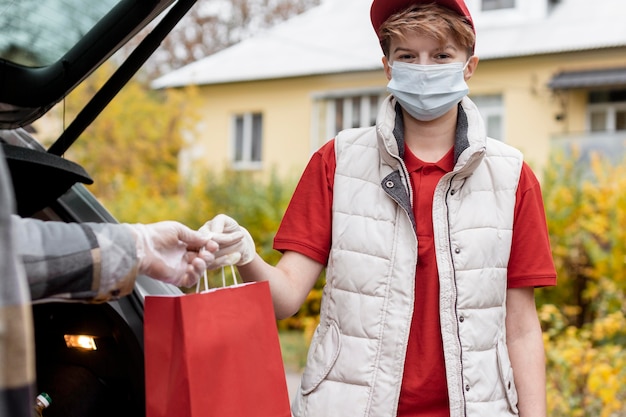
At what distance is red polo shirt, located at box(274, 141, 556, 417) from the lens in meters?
1.93

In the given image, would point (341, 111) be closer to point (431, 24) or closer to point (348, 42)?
point (348, 42)

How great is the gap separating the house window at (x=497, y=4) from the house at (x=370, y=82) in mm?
24

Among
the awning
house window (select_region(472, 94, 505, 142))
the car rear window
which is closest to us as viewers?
the car rear window

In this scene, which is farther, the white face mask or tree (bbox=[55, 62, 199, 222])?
tree (bbox=[55, 62, 199, 222])

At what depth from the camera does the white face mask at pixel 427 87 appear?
2061mm

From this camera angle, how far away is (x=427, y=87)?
2041 millimetres

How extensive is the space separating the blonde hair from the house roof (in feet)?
45.0

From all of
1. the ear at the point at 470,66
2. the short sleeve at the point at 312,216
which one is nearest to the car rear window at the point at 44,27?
the short sleeve at the point at 312,216

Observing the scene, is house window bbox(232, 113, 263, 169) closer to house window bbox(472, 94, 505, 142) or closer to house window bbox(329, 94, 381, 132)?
house window bbox(329, 94, 381, 132)

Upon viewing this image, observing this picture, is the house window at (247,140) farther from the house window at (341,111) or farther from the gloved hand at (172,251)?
the gloved hand at (172,251)

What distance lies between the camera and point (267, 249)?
10016 millimetres

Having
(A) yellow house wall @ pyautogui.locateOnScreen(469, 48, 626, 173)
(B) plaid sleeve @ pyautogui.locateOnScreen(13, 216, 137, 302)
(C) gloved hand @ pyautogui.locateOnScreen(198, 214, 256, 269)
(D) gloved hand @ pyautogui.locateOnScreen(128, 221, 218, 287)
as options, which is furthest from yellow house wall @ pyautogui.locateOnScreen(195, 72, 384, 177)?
(B) plaid sleeve @ pyautogui.locateOnScreen(13, 216, 137, 302)

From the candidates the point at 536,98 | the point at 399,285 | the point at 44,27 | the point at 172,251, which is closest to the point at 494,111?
the point at 536,98

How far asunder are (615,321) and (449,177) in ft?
14.5
